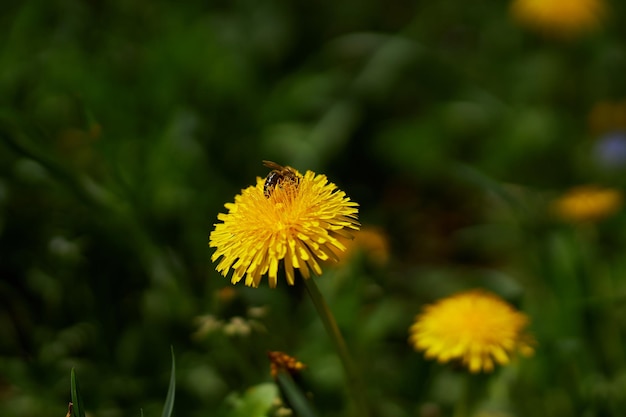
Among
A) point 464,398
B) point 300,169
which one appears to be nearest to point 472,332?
point 464,398

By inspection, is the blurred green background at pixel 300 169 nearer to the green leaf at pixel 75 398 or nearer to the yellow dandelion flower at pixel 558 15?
the yellow dandelion flower at pixel 558 15

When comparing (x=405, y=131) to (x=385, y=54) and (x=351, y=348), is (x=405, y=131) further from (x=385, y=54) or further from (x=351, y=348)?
(x=351, y=348)

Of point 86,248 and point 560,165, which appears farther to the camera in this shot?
point 560,165

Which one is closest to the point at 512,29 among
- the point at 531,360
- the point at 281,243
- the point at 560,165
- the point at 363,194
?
the point at 560,165

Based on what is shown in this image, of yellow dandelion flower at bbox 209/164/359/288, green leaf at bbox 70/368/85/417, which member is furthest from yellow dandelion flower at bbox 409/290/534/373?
green leaf at bbox 70/368/85/417

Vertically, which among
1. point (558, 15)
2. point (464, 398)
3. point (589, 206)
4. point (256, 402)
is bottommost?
point (464, 398)

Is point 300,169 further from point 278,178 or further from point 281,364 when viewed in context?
point 281,364
